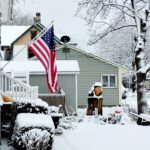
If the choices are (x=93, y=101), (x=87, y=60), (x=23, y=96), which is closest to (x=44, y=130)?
(x=23, y=96)

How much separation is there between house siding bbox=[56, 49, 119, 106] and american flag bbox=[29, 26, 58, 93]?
20561 mm

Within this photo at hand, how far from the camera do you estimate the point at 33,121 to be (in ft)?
33.2

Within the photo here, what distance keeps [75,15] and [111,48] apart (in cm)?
4227

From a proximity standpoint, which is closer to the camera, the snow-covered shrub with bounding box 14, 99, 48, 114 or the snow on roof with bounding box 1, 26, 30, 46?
the snow-covered shrub with bounding box 14, 99, 48, 114

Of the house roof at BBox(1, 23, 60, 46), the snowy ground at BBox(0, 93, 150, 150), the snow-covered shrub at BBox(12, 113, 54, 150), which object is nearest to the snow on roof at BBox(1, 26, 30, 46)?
the house roof at BBox(1, 23, 60, 46)

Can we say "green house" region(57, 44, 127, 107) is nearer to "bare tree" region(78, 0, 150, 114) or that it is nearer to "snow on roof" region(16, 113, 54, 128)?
"bare tree" region(78, 0, 150, 114)

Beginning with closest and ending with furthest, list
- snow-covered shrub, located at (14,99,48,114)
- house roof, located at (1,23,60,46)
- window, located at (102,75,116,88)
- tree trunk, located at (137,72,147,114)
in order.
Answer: snow-covered shrub, located at (14,99,48,114) → tree trunk, located at (137,72,147,114) → window, located at (102,75,116,88) → house roof, located at (1,23,60,46)

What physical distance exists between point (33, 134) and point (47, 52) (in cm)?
241

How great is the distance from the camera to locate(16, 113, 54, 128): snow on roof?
995 cm

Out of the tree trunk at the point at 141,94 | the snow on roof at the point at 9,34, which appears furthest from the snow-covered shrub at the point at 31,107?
the snow on roof at the point at 9,34

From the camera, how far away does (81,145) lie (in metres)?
11.6

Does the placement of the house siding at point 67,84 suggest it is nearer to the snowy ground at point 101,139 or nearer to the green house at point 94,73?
the green house at point 94,73

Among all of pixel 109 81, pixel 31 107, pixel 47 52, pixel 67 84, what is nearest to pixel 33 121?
pixel 31 107

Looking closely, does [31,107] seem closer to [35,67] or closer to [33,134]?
[33,134]
